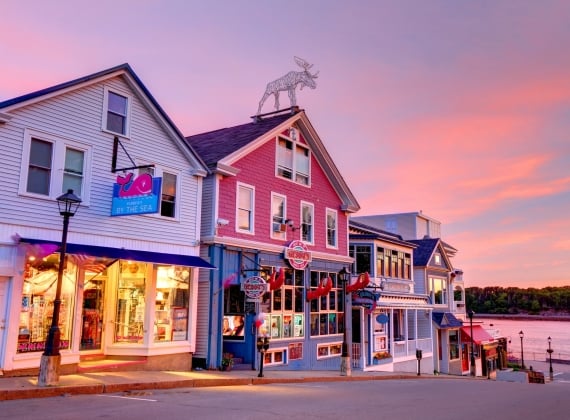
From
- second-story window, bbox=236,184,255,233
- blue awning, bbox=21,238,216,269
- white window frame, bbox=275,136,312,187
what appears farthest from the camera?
white window frame, bbox=275,136,312,187

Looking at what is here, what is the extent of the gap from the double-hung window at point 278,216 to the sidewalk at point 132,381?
223 inches

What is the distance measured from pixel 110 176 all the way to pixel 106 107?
2.15m

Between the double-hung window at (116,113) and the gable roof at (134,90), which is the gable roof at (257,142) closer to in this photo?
the gable roof at (134,90)

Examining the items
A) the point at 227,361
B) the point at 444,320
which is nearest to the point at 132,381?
the point at 227,361

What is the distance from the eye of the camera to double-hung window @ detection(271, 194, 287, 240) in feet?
76.7

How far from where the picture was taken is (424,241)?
42.5m

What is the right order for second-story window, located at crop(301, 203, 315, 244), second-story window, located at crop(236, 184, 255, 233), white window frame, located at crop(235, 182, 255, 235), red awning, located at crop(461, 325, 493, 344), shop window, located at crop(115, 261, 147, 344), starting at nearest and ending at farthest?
1. shop window, located at crop(115, 261, 147, 344)
2. white window frame, located at crop(235, 182, 255, 235)
3. second-story window, located at crop(236, 184, 255, 233)
4. second-story window, located at crop(301, 203, 315, 244)
5. red awning, located at crop(461, 325, 493, 344)

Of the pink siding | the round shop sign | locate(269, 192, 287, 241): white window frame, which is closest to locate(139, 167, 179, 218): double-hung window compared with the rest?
the pink siding

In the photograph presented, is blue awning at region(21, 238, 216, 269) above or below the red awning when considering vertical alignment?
above

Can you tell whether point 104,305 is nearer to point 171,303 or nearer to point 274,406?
point 171,303

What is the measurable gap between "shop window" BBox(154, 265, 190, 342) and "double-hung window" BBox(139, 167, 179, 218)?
6.15 ft

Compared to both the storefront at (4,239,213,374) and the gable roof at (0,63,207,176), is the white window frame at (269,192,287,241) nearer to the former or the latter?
the gable roof at (0,63,207,176)

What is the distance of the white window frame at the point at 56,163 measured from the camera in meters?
14.8

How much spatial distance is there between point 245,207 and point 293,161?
4074 mm
